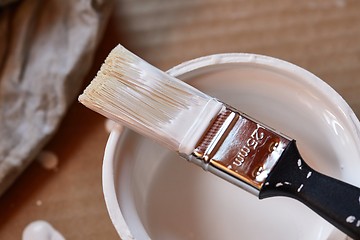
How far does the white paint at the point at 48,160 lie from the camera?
2.14 ft

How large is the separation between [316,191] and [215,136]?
8 cm

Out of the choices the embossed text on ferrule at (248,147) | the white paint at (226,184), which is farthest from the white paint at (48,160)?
the embossed text on ferrule at (248,147)

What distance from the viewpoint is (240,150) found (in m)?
0.44

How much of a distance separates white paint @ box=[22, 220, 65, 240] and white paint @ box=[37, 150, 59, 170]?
0.19 ft

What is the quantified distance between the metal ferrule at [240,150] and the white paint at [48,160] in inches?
9.5

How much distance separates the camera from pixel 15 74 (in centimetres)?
65

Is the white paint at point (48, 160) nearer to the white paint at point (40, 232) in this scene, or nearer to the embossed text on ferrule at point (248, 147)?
the white paint at point (40, 232)

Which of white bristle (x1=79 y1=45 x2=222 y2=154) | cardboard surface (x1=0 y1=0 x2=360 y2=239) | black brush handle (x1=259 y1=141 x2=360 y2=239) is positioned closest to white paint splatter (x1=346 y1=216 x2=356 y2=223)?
black brush handle (x1=259 y1=141 x2=360 y2=239)

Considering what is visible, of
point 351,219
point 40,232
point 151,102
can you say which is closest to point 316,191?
point 351,219

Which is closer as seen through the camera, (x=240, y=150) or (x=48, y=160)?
(x=240, y=150)

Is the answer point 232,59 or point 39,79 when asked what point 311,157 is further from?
point 39,79

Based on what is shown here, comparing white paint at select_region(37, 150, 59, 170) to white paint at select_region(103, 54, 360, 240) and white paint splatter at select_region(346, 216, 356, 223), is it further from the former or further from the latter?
white paint splatter at select_region(346, 216, 356, 223)

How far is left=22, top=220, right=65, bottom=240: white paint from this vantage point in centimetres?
62

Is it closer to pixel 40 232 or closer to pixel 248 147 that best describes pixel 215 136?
pixel 248 147
